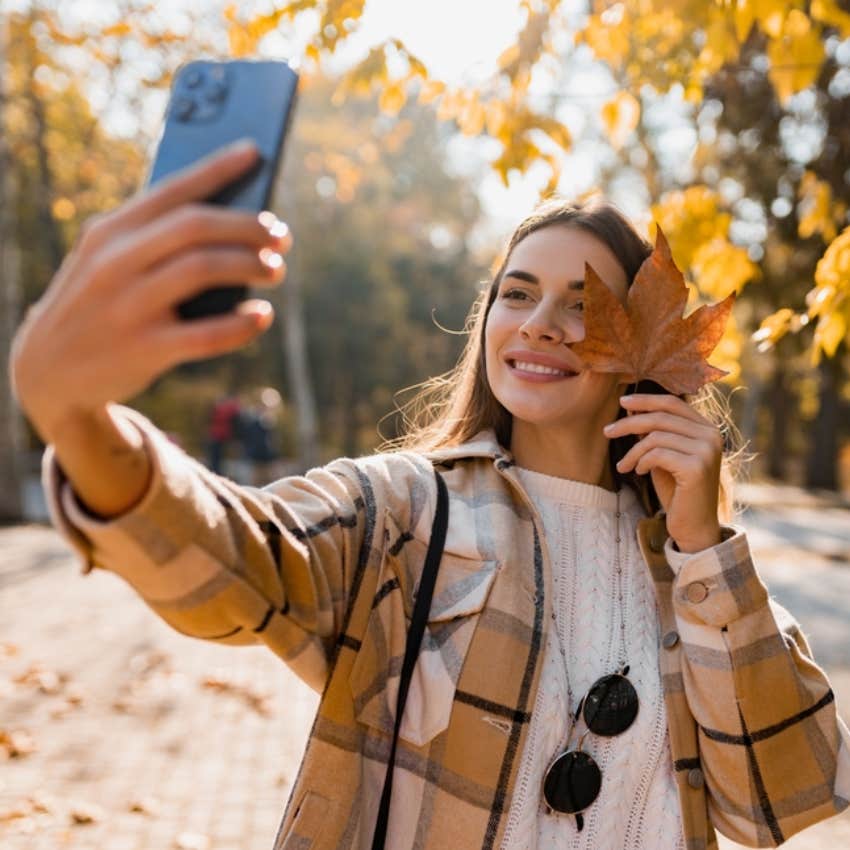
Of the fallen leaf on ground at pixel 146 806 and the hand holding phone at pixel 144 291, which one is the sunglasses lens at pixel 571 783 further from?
the fallen leaf on ground at pixel 146 806

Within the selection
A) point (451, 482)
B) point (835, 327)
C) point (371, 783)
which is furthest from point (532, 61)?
point (371, 783)

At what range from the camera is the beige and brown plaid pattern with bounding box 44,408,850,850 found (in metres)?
A: 1.40

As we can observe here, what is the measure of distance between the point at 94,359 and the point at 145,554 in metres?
0.32

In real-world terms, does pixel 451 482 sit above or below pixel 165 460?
below

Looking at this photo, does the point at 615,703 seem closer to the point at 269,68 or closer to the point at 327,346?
the point at 269,68

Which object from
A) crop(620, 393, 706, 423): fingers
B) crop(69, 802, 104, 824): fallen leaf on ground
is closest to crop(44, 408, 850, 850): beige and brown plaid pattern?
crop(620, 393, 706, 423): fingers

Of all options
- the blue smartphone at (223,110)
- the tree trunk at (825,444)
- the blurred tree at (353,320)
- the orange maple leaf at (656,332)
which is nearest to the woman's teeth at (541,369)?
the orange maple leaf at (656,332)

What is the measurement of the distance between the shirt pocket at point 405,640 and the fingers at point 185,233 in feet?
2.85

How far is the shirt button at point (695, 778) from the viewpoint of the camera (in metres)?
1.84

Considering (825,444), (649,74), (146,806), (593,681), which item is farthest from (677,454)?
(825,444)

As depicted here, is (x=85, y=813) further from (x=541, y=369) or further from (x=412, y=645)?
(x=541, y=369)

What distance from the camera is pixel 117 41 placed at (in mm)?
10219

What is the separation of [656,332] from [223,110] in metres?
1.05

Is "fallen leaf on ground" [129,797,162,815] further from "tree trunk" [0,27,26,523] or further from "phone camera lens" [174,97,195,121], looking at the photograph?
"tree trunk" [0,27,26,523]
